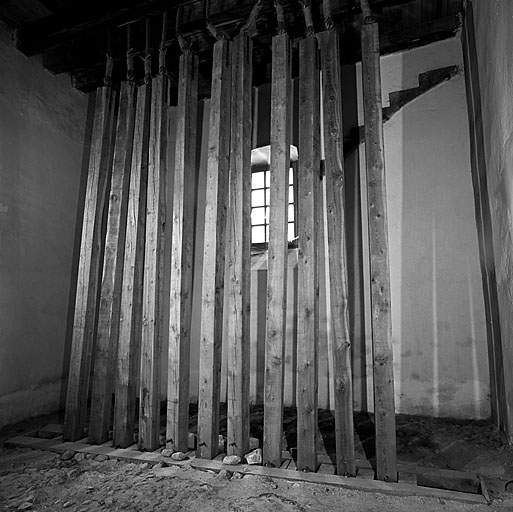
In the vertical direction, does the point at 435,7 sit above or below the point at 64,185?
above

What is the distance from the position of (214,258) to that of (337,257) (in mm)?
746

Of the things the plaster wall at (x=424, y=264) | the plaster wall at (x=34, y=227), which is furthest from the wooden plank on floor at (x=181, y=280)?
the plaster wall at (x=34, y=227)

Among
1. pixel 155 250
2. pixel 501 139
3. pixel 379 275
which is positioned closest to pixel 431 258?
pixel 501 139

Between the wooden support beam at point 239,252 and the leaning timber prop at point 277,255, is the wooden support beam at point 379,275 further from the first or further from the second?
the wooden support beam at point 239,252

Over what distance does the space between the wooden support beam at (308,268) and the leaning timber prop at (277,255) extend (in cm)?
9

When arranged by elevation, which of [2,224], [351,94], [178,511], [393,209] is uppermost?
[351,94]

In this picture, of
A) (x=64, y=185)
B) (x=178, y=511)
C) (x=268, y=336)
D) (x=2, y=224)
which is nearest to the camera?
(x=178, y=511)

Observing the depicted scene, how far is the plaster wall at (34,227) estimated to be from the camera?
3139 mm

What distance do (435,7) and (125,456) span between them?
3.97 meters

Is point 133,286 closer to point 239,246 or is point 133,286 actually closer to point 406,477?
point 239,246

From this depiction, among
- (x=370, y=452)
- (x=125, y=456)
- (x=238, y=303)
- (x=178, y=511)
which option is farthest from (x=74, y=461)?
(x=370, y=452)

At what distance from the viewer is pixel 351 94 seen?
12.3 ft

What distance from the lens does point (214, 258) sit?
2.52m

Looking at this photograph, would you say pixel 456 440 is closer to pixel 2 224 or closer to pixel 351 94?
pixel 351 94
